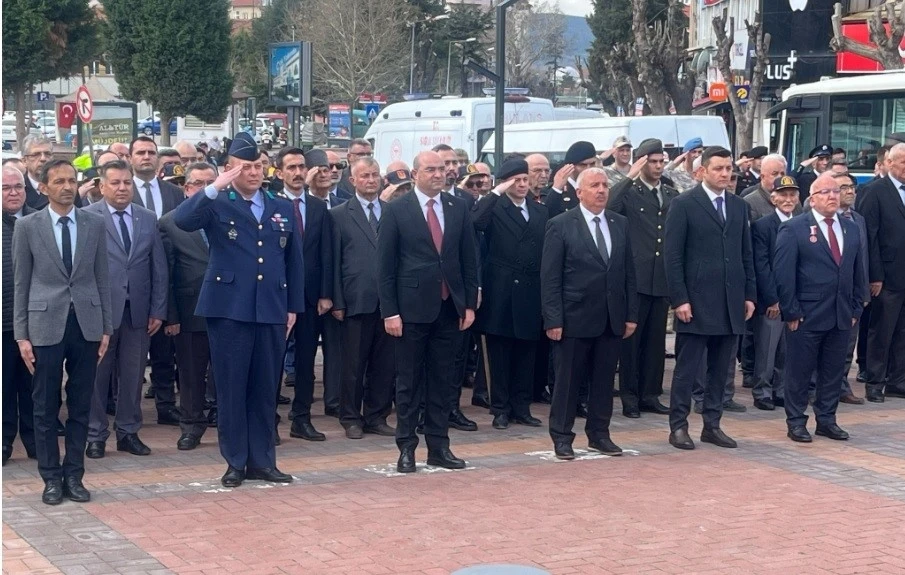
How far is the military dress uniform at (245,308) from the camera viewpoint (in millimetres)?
8367

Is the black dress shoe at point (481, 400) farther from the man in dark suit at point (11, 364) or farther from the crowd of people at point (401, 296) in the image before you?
the man in dark suit at point (11, 364)

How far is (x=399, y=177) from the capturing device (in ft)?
33.8

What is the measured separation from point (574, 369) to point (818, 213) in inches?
97.7

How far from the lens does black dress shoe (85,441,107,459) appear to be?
9.20m

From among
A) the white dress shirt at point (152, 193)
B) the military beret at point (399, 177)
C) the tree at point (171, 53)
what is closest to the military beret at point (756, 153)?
the military beret at point (399, 177)

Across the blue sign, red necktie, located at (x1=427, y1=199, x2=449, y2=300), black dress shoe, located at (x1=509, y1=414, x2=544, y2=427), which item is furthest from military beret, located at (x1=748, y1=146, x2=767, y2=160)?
the blue sign

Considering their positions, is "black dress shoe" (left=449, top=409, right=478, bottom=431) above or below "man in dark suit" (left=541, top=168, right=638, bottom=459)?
below

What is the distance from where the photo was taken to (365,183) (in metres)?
10.2

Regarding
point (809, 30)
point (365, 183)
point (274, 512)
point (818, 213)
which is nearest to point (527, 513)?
point (274, 512)

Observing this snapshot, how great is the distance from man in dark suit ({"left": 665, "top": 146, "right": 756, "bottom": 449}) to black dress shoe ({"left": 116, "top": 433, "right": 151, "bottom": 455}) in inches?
150

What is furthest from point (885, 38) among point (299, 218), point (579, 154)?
point (299, 218)

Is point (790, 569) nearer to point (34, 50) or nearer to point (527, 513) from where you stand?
point (527, 513)

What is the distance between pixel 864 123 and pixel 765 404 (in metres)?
12.2

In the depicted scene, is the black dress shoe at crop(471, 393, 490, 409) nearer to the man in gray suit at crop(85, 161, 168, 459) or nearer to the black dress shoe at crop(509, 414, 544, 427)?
the black dress shoe at crop(509, 414, 544, 427)
